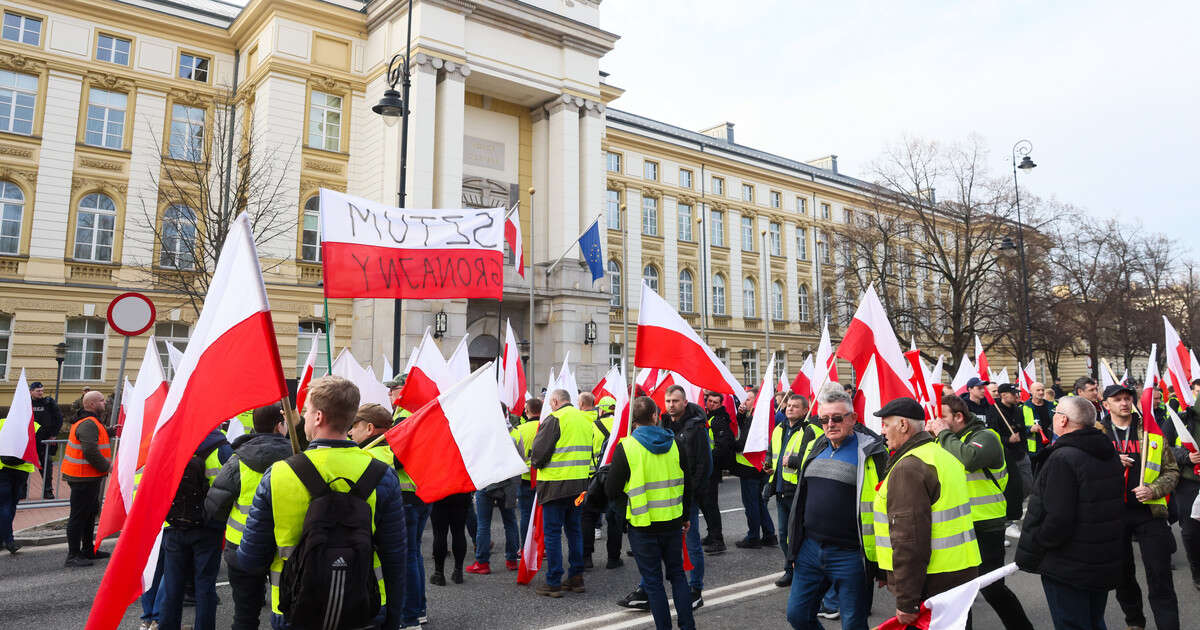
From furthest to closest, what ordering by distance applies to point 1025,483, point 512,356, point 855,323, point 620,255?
point 620,255 → point 512,356 → point 1025,483 → point 855,323

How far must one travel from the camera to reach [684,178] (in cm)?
4094

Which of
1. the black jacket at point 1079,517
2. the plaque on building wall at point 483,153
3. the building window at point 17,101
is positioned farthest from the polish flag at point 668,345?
the building window at point 17,101

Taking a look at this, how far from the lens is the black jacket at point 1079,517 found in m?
4.20

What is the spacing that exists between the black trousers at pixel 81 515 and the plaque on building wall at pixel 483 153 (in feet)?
66.9

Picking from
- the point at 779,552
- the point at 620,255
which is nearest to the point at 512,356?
the point at 779,552

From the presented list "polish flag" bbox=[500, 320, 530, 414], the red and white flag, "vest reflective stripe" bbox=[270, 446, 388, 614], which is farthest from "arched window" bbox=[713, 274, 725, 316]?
"vest reflective stripe" bbox=[270, 446, 388, 614]

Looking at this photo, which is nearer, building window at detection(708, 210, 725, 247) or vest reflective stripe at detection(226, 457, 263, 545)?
vest reflective stripe at detection(226, 457, 263, 545)

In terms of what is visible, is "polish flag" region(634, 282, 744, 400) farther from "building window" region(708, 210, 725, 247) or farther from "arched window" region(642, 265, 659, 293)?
"building window" region(708, 210, 725, 247)

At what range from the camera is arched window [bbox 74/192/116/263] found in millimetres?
23375

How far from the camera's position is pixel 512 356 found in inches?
448

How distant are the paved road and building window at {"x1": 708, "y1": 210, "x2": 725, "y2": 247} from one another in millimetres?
34200

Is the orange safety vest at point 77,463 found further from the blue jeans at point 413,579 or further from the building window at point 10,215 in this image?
the building window at point 10,215

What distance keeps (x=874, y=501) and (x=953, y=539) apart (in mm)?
471

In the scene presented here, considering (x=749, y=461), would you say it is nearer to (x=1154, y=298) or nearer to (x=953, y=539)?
(x=953, y=539)
